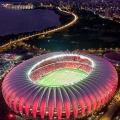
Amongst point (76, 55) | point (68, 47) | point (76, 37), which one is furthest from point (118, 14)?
point (76, 55)

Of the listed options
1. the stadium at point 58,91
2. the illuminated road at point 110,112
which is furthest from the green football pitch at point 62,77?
the illuminated road at point 110,112

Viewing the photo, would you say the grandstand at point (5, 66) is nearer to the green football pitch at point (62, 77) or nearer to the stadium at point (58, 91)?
the stadium at point (58, 91)

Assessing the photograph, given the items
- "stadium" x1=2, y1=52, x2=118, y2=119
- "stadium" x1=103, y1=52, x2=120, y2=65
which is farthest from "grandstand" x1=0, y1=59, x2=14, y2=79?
"stadium" x1=103, y1=52, x2=120, y2=65

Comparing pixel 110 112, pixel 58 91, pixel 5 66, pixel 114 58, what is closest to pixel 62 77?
pixel 58 91

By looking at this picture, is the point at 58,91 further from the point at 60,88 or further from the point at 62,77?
the point at 62,77

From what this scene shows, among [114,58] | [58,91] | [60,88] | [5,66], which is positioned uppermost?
[60,88]

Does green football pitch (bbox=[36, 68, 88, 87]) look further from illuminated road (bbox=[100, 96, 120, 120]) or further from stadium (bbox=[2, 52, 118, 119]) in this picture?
illuminated road (bbox=[100, 96, 120, 120])

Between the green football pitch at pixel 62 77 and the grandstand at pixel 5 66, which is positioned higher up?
the green football pitch at pixel 62 77
